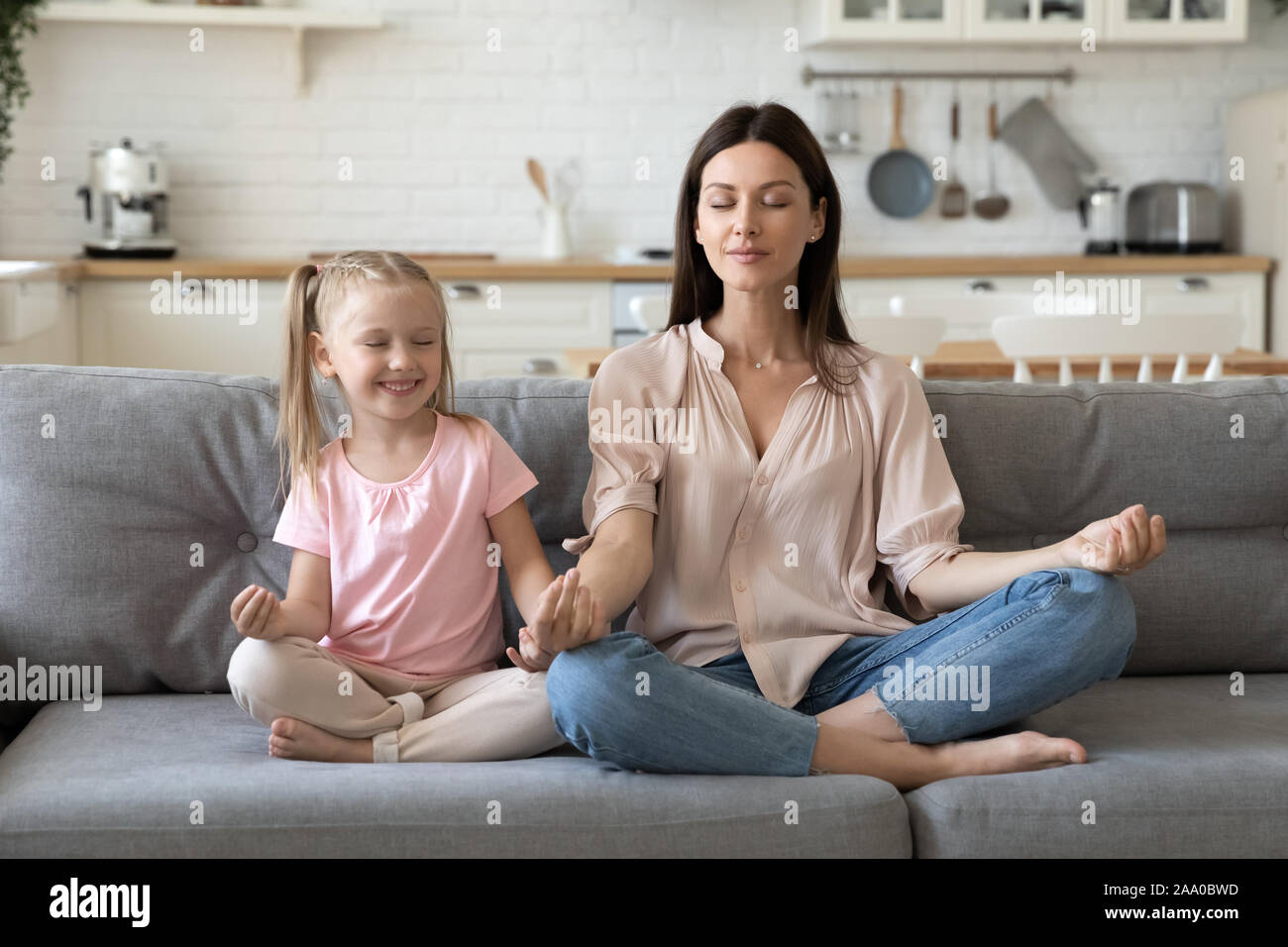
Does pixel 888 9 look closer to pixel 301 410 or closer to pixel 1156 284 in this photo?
pixel 1156 284

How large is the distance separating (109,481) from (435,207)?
2.82m

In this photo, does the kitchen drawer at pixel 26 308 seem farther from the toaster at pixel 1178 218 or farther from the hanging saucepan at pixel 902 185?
the toaster at pixel 1178 218

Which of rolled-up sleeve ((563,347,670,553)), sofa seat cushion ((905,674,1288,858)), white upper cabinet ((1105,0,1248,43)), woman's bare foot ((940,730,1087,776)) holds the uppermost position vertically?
white upper cabinet ((1105,0,1248,43))

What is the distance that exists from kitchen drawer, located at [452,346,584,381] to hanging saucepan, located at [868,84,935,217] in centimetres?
133

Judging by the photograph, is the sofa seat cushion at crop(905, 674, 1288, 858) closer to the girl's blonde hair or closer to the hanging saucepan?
the girl's blonde hair

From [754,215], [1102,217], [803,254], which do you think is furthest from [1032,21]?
[754,215]

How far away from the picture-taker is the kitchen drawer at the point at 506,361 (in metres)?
4.00

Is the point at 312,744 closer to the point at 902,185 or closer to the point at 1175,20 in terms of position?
the point at 902,185

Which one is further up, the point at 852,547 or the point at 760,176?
the point at 760,176

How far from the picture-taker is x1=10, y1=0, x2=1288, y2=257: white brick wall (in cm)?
430

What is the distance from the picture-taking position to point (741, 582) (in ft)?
5.66

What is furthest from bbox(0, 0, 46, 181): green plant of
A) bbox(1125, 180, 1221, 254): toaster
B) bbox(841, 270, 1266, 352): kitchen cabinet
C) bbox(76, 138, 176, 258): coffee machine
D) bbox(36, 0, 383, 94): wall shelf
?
bbox(1125, 180, 1221, 254): toaster

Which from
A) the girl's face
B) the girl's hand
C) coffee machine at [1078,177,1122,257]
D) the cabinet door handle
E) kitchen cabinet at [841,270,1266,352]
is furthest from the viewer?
coffee machine at [1078,177,1122,257]
